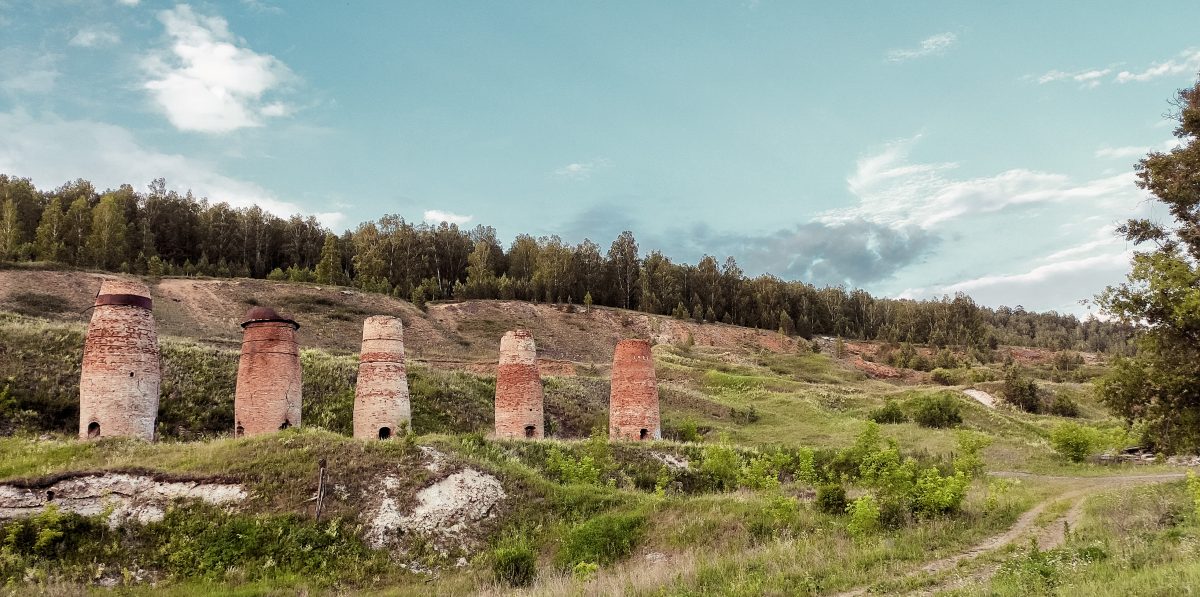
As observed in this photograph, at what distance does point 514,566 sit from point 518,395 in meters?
9.41

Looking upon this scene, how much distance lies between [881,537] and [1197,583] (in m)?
4.81

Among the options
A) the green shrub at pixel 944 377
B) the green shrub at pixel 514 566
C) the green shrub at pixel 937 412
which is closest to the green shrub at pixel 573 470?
the green shrub at pixel 514 566

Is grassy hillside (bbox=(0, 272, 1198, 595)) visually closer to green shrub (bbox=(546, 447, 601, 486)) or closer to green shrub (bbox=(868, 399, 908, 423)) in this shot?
green shrub (bbox=(546, 447, 601, 486))

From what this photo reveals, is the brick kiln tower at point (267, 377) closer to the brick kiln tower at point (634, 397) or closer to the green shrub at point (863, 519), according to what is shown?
the brick kiln tower at point (634, 397)

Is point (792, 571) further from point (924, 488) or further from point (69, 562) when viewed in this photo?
point (69, 562)

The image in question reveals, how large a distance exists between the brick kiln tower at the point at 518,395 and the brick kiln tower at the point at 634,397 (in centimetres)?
246

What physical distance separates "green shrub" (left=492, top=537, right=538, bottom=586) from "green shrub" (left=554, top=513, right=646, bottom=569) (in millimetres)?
665

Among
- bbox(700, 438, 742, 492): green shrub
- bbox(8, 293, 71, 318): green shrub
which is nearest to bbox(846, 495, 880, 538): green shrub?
bbox(700, 438, 742, 492): green shrub

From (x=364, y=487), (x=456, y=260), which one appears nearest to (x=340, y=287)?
(x=456, y=260)

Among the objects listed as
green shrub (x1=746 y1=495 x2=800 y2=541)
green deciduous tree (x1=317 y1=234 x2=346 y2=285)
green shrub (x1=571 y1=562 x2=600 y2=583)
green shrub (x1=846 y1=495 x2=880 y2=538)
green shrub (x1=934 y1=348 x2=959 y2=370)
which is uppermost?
green deciduous tree (x1=317 y1=234 x2=346 y2=285)

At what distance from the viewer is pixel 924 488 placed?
1259 cm

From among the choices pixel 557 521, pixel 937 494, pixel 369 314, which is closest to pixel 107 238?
pixel 369 314

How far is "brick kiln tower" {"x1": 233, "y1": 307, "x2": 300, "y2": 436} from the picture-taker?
1784 cm

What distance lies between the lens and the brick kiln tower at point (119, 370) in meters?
15.9
